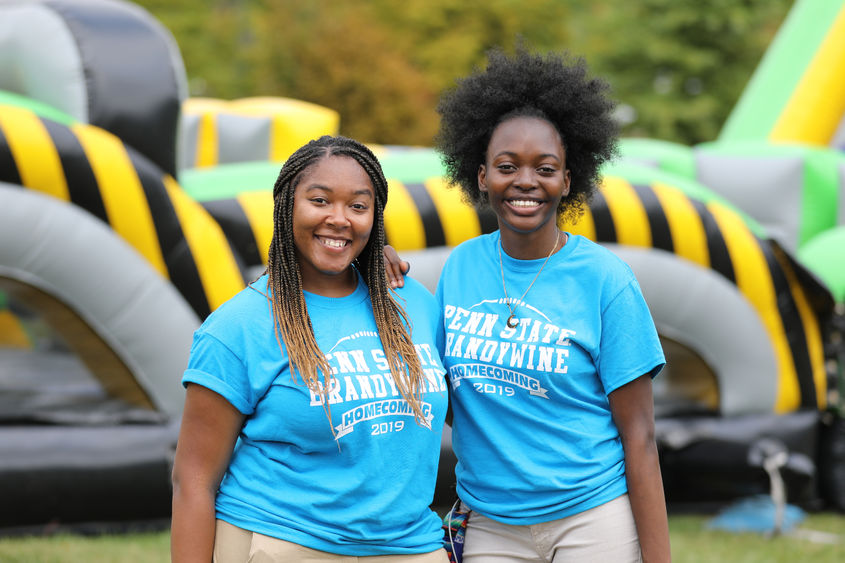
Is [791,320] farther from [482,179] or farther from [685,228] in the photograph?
[482,179]

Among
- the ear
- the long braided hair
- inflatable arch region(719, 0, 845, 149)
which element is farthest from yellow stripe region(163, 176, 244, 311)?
inflatable arch region(719, 0, 845, 149)

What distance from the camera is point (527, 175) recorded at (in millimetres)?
2258

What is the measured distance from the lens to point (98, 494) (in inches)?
190

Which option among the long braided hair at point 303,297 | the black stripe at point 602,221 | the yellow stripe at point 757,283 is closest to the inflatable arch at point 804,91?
the yellow stripe at point 757,283

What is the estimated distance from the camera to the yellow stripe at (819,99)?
354 inches

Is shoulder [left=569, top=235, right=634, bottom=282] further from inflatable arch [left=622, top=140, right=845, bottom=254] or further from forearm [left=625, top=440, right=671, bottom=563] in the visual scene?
inflatable arch [left=622, top=140, right=845, bottom=254]

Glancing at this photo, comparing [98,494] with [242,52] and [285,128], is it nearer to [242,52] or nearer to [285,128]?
[285,128]

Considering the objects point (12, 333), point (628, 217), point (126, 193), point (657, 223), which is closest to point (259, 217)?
point (126, 193)

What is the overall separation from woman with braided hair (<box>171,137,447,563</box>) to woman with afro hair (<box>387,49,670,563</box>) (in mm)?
176

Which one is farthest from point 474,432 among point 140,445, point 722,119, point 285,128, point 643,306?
point 722,119

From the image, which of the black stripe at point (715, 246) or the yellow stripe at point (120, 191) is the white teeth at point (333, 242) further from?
the black stripe at point (715, 246)

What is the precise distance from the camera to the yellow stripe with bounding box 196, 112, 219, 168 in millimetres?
9672

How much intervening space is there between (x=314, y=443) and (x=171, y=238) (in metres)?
2.99

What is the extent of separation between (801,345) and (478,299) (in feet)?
13.8
